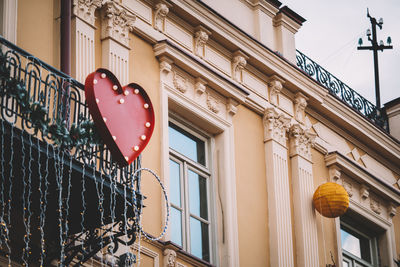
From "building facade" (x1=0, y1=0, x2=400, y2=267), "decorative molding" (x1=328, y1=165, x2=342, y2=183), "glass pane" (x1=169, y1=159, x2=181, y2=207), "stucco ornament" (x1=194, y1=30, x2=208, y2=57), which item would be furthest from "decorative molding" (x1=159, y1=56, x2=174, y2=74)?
"decorative molding" (x1=328, y1=165, x2=342, y2=183)

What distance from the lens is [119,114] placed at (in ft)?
39.8

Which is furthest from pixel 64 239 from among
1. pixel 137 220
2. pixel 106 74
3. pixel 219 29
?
pixel 219 29

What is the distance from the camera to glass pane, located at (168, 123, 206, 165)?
15.2 metres

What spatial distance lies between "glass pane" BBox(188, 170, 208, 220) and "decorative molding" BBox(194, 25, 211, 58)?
179 cm

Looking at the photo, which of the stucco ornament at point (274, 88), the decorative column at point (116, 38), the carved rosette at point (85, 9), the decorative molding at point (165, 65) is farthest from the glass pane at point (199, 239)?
the carved rosette at point (85, 9)

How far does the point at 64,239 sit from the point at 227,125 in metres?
4.56

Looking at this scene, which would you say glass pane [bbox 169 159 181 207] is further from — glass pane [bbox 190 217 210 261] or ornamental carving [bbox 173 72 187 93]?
ornamental carving [bbox 173 72 187 93]

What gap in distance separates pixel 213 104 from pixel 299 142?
1955 mm

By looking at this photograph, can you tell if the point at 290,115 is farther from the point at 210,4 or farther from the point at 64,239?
the point at 64,239

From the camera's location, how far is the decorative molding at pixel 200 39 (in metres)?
15.9

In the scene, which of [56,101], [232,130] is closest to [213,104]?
[232,130]

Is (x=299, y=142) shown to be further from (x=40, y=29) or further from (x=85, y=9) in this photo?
(x=40, y=29)

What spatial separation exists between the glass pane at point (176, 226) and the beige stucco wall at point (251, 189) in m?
1.03

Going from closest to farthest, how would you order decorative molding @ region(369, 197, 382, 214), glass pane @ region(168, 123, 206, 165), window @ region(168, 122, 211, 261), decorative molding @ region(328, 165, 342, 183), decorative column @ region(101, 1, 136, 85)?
1. decorative column @ region(101, 1, 136, 85)
2. window @ region(168, 122, 211, 261)
3. glass pane @ region(168, 123, 206, 165)
4. decorative molding @ region(328, 165, 342, 183)
5. decorative molding @ region(369, 197, 382, 214)
